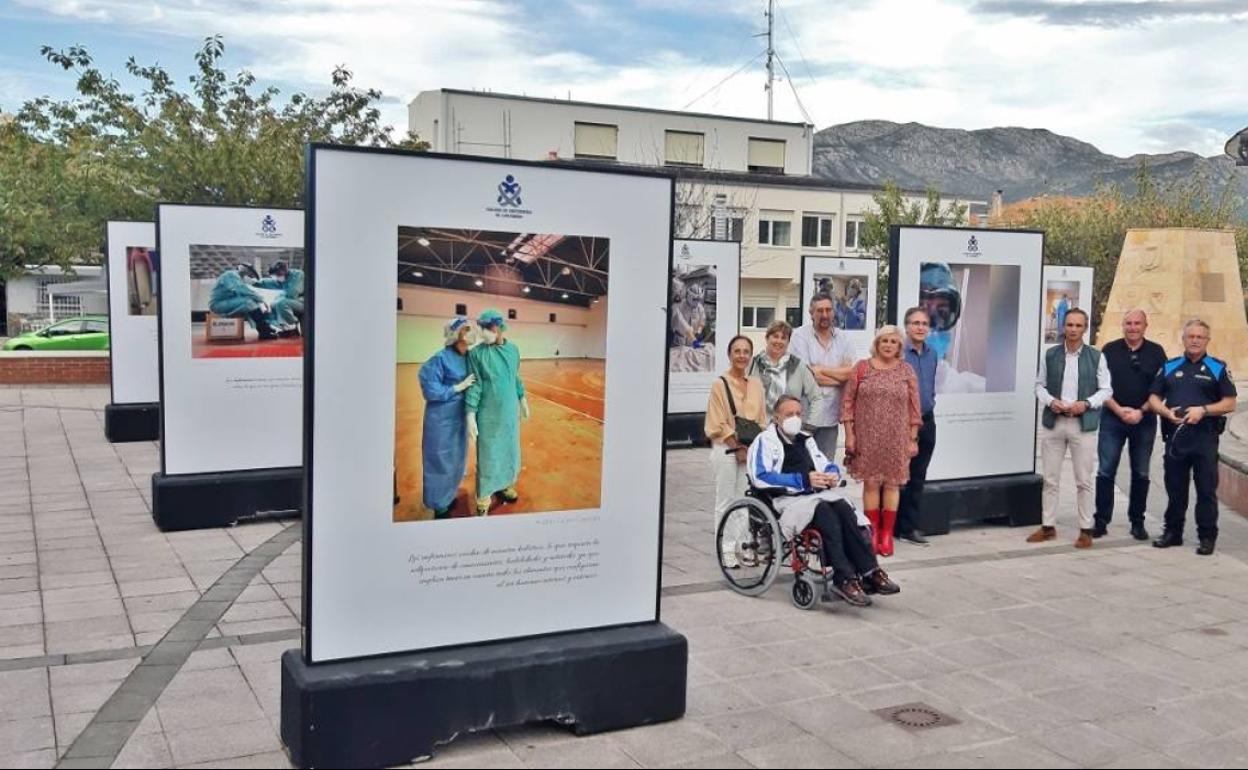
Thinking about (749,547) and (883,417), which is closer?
(749,547)

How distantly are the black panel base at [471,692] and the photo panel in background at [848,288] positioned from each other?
479 inches

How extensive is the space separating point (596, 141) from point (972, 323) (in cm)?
4974

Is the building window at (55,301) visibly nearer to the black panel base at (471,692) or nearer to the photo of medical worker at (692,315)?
the photo of medical worker at (692,315)

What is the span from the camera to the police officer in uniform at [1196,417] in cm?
A: 930

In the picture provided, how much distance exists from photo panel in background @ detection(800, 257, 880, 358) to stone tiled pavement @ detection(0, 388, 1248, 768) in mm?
7559

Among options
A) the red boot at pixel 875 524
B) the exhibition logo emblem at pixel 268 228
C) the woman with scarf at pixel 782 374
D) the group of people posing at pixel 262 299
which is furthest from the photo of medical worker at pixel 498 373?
the exhibition logo emblem at pixel 268 228

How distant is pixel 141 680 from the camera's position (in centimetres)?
589

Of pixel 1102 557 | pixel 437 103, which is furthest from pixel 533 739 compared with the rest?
pixel 437 103

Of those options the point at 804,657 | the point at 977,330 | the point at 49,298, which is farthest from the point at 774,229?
the point at 804,657

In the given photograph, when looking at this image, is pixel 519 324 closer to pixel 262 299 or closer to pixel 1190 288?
pixel 262 299

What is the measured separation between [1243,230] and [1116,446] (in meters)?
40.7

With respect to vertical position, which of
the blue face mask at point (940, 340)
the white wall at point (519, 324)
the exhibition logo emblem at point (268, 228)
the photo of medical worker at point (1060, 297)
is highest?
the exhibition logo emblem at point (268, 228)

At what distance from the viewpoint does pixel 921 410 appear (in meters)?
9.38

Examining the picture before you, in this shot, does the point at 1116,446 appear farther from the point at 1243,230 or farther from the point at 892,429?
the point at 1243,230
